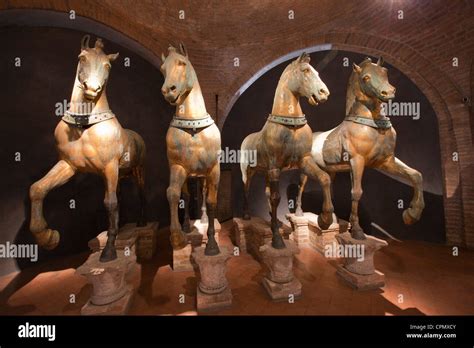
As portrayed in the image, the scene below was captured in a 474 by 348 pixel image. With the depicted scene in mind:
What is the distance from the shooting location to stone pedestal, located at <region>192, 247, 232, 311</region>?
2.65m

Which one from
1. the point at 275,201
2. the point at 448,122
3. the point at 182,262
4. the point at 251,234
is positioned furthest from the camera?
the point at 448,122

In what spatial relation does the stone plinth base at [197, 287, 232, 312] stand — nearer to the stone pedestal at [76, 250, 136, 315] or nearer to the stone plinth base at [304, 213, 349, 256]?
the stone pedestal at [76, 250, 136, 315]

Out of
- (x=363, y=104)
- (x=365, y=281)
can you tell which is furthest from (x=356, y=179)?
(x=365, y=281)

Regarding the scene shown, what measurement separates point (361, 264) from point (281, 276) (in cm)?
124

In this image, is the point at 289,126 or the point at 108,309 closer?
the point at 108,309

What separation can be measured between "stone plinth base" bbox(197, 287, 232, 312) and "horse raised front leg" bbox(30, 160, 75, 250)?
1994 millimetres

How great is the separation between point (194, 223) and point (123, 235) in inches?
53.6

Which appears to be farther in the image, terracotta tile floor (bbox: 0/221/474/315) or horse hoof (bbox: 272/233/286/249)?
horse hoof (bbox: 272/233/286/249)

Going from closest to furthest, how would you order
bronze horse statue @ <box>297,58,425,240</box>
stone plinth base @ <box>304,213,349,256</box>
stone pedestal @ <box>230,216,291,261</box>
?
bronze horse statue @ <box>297,58,425,240</box>
stone pedestal @ <box>230,216,291,261</box>
stone plinth base @ <box>304,213,349,256</box>

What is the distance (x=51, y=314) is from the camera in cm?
264

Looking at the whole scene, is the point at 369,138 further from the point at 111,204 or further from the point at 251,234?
the point at 111,204

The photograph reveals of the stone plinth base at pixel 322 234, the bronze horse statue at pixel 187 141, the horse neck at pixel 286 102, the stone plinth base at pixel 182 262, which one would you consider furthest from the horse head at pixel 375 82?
the stone plinth base at pixel 182 262

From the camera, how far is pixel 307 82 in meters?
2.83

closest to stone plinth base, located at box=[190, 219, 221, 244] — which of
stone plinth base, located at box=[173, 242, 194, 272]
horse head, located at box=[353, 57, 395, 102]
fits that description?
stone plinth base, located at box=[173, 242, 194, 272]
